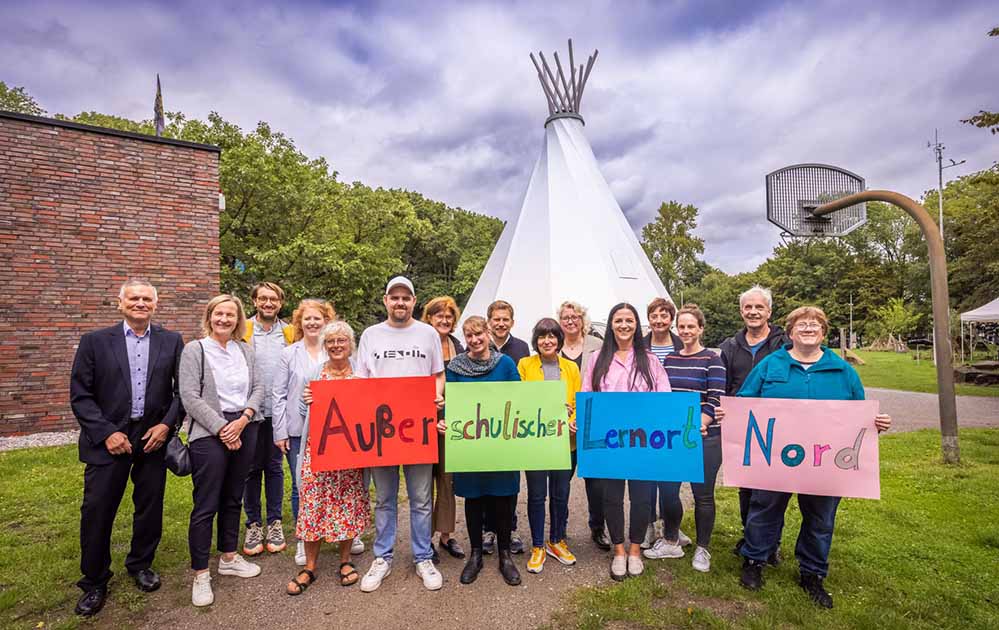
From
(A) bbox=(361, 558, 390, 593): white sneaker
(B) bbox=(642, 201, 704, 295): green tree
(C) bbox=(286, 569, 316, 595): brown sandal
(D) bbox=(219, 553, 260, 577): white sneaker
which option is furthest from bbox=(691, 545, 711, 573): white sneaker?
(B) bbox=(642, 201, 704, 295): green tree

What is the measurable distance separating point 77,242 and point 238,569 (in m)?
7.47

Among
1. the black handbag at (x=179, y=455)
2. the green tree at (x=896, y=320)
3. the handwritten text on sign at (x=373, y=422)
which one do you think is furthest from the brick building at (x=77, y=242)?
the green tree at (x=896, y=320)

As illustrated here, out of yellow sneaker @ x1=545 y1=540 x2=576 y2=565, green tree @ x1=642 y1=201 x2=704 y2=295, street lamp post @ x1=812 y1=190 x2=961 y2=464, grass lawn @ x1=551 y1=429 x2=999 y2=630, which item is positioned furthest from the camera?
green tree @ x1=642 y1=201 x2=704 y2=295

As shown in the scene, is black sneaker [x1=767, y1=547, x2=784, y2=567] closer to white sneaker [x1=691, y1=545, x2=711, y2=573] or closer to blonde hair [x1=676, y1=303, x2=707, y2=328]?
white sneaker [x1=691, y1=545, x2=711, y2=573]

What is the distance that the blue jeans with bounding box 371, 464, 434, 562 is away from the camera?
10.2ft

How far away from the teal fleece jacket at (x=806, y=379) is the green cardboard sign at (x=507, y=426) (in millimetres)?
1200

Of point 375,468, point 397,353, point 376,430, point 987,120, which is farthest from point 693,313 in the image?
point 987,120

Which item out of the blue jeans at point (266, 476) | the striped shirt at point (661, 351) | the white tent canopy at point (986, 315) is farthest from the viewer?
the white tent canopy at point (986, 315)

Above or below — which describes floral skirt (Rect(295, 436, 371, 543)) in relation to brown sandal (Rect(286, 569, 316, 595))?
above

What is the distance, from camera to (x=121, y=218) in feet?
27.0

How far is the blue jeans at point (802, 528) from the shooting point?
9.26 feet

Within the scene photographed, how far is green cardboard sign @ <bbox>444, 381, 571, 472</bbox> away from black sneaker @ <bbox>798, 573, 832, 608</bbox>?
152cm

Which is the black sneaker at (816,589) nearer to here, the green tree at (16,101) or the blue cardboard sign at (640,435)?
the blue cardboard sign at (640,435)

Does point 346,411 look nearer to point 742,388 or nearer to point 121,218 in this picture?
point 742,388
